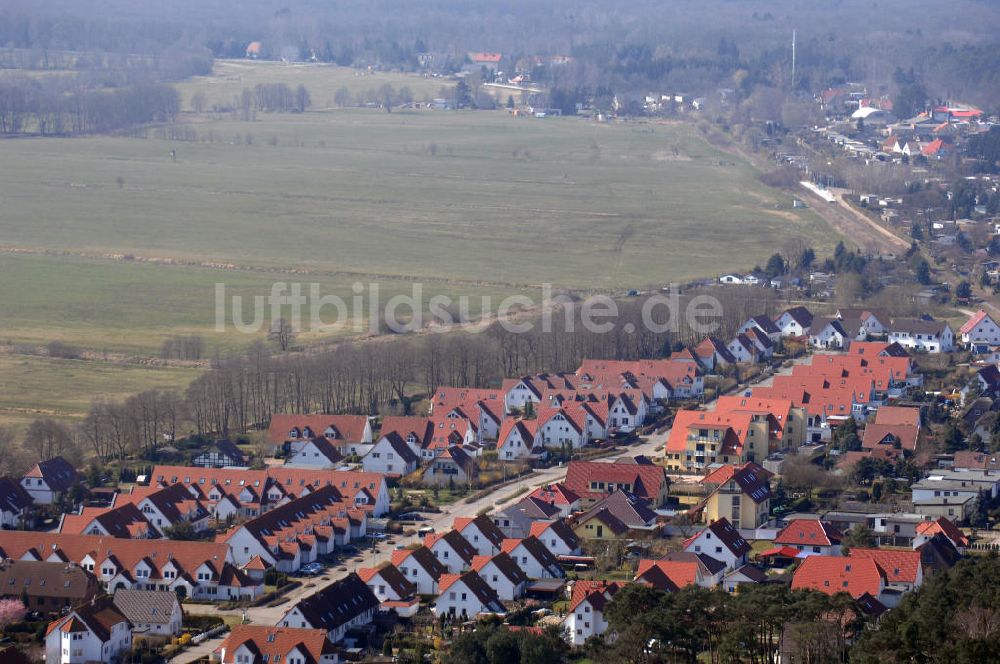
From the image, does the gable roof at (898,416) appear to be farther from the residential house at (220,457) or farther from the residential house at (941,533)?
the residential house at (220,457)

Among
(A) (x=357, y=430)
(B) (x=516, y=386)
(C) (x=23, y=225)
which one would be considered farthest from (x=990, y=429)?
(C) (x=23, y=225)

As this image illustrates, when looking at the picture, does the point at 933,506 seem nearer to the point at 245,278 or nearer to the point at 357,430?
the point at 357,430

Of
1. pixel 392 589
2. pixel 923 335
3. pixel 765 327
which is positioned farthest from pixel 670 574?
pixel 923 335

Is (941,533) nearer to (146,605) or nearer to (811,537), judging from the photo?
(811,537)

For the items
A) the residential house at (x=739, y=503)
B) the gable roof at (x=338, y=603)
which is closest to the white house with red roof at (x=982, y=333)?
the residential house at (x=739, y=503)

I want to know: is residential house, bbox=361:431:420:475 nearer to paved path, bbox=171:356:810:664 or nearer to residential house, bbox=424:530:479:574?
paved path, bbox=171:356:810:664
